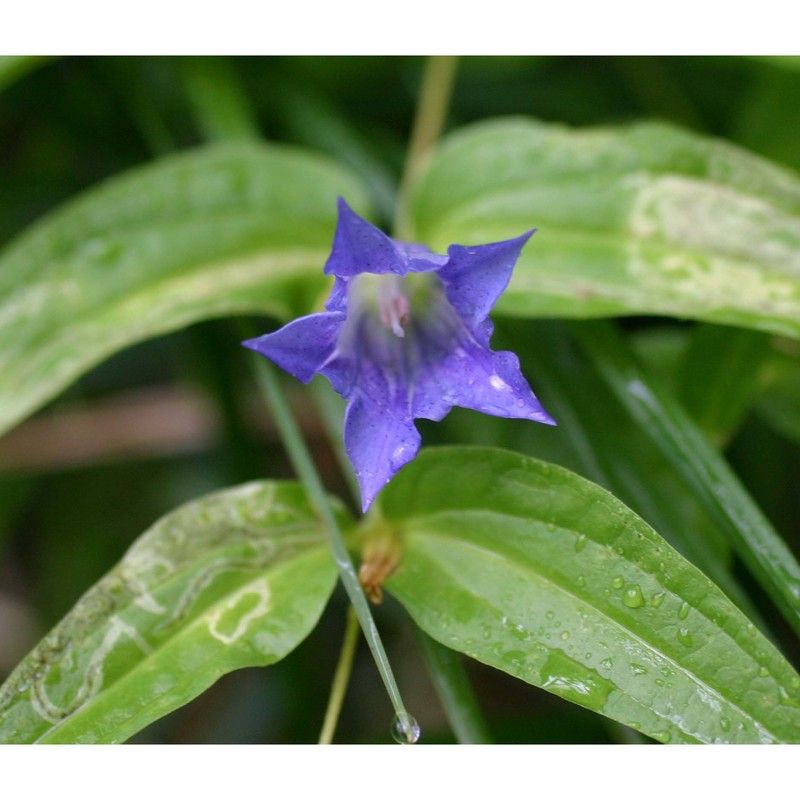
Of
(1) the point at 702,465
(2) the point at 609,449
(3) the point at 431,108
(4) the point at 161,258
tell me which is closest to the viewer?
(1) the point at 702,465

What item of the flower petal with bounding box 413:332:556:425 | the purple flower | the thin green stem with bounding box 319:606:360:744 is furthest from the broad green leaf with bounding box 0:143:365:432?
the thin green stem with bounding box 319:606:360:744

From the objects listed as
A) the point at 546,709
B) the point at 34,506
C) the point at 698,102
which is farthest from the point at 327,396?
the point at 698,102

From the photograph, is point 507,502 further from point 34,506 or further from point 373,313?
point 34,506

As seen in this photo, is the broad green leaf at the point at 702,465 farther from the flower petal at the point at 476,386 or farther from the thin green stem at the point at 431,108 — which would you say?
the thin green stem at the point at 431,108

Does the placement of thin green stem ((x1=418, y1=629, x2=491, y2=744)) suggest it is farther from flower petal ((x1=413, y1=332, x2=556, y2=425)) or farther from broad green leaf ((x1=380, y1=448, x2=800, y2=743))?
flower petal ((x1=413, y1=332, x2=556, y2=425))

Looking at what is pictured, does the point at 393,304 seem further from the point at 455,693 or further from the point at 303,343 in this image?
the point at 455,693

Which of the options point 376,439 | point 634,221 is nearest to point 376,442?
point 376,439
